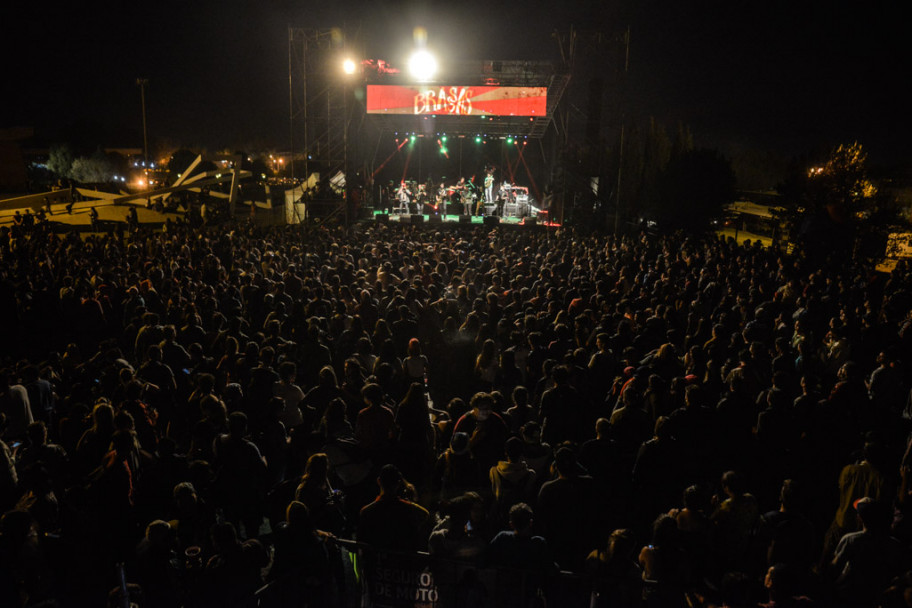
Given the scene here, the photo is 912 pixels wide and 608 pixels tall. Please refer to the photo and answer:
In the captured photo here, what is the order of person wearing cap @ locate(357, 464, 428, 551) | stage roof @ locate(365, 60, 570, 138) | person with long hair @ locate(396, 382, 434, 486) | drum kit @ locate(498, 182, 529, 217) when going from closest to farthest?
person wearing cap @ locate(357, 464, 428, 551) < person with long hair @ locate(396, 382, 434, 486) < stage roof @ locate(365, 60, 570, 138) < drum kit @ locate(498, 182, 529, 217)

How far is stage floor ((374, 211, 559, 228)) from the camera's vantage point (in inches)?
862

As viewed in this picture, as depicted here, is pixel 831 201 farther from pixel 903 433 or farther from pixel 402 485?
pixel 402 485

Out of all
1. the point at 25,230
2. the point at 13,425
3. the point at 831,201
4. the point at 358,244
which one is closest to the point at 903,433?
the point at 13,425

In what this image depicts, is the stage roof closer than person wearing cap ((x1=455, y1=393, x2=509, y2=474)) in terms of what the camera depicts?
No

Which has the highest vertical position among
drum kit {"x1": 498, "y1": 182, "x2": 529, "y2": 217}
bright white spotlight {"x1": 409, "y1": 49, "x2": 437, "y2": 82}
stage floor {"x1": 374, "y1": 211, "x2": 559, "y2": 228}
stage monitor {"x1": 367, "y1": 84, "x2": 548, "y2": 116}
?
bright white spotlight {"x1": 409, "y1": 49, "x2": 437, "y2": 82}

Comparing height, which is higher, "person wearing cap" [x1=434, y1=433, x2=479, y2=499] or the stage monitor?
the stage monitor

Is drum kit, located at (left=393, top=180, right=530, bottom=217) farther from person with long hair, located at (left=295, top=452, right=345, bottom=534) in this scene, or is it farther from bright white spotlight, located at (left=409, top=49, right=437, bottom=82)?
person with long hair, located at (left=295, top=452, right=345, bottom=534)

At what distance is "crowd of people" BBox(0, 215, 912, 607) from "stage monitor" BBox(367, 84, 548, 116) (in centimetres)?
1499

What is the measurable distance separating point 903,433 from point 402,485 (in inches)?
209

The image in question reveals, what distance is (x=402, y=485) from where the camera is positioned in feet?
12.6

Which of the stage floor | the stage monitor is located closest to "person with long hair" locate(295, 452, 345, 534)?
the stage floor

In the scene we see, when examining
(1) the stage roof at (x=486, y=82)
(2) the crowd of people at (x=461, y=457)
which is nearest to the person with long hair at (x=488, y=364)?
(2) the crowd of people at (x=461, y=457)

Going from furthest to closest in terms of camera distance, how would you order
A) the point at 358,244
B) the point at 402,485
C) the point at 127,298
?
the point at 358,244, the point at 127,298, the point at 402,485

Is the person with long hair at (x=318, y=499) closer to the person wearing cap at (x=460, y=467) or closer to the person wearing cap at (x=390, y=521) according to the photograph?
the person wearing cap at (x=390, y=521)
